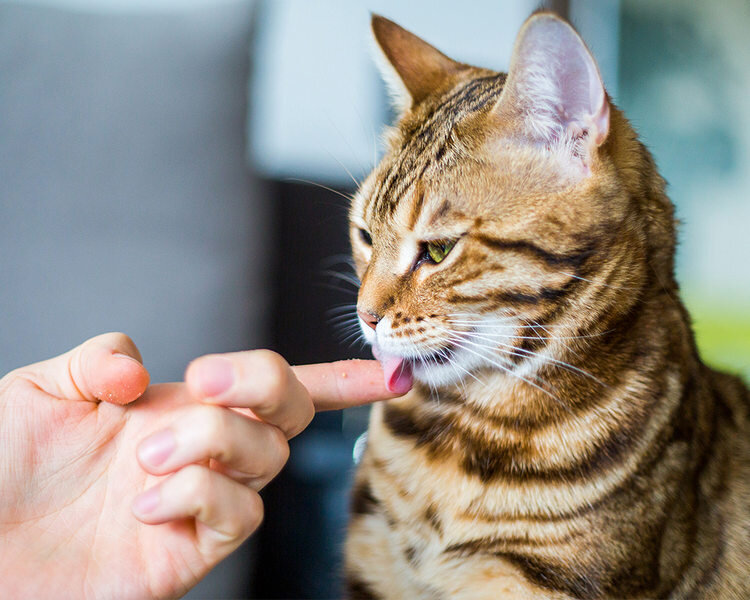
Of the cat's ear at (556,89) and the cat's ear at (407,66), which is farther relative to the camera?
the cat's ear at (407,66)

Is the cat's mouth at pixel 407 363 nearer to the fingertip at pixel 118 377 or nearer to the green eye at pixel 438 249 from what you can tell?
the green eye at pixel 438 249

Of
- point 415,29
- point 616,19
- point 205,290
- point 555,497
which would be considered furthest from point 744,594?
point 616,19

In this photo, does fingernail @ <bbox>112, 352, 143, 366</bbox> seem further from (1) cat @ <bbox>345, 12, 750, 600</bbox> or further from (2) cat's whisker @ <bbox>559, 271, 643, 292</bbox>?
(2) cat's whisker @ <bbox>559, 271, 643, 292</bbox>

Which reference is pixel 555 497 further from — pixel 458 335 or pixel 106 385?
pixel 106 385

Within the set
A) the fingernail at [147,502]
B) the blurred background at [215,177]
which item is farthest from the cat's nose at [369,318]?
the blurred background at [215,177]

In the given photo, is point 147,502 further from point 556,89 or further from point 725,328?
point 725,328

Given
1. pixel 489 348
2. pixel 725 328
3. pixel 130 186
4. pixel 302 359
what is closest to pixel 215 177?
pixel 130 186
